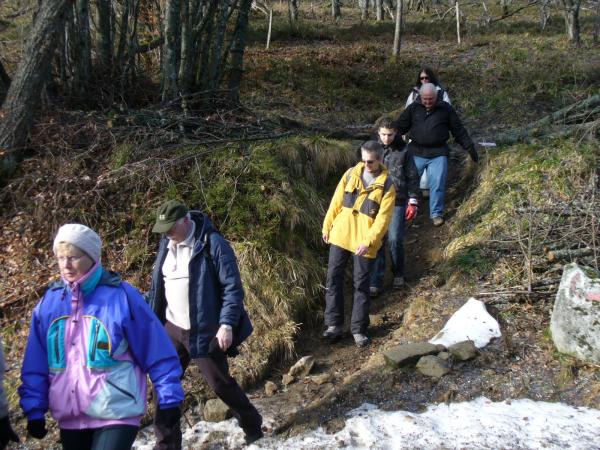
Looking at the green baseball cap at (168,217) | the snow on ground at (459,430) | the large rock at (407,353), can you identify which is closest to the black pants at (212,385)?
the snow on ground at (459,430)

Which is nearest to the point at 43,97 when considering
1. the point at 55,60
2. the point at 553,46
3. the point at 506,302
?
the point at 55,60

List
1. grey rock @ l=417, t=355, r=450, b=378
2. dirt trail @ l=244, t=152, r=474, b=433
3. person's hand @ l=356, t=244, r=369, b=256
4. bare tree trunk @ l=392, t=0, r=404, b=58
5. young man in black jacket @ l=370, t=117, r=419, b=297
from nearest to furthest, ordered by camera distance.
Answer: dirt trail @ l=244, t=152, r=474, b=433
grey rock @ l=417, t=355, r=450, b=378
person's hand @ l=356, t=244, r=369, b=256
young man in black jacket @ l=370, t=117, r=419, b=297
bare tree trunk @ l=392, t=0, r=404, b=58

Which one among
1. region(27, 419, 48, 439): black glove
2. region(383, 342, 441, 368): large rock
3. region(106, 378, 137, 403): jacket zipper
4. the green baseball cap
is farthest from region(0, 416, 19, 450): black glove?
region(383, 342, 441, 368): large rock

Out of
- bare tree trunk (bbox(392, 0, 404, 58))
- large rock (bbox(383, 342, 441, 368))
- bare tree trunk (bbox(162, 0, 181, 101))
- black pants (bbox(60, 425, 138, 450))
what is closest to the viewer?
black pants (bbox(60, 425, 138, 450))

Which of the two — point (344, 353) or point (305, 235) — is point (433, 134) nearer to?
point (305, 235)

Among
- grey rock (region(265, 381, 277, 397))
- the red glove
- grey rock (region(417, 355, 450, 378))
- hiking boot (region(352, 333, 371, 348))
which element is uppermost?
the red glove

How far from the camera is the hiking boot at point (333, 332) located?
240 inches

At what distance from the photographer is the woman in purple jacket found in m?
3.02

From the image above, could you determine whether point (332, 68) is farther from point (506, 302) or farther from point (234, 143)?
point (506, 302)

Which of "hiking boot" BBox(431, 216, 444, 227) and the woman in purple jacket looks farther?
"hiking boot" BBox(431, 216, 444, 227)

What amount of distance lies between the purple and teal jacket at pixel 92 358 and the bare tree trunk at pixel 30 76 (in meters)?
5.04

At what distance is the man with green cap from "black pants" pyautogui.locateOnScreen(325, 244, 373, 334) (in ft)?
6.15

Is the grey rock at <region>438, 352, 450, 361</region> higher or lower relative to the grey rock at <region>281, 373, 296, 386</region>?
higher

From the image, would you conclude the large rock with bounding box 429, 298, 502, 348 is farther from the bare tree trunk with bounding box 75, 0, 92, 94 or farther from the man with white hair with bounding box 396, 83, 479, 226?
the bare tree trunk with bounding box 75, 0, 92, 94
